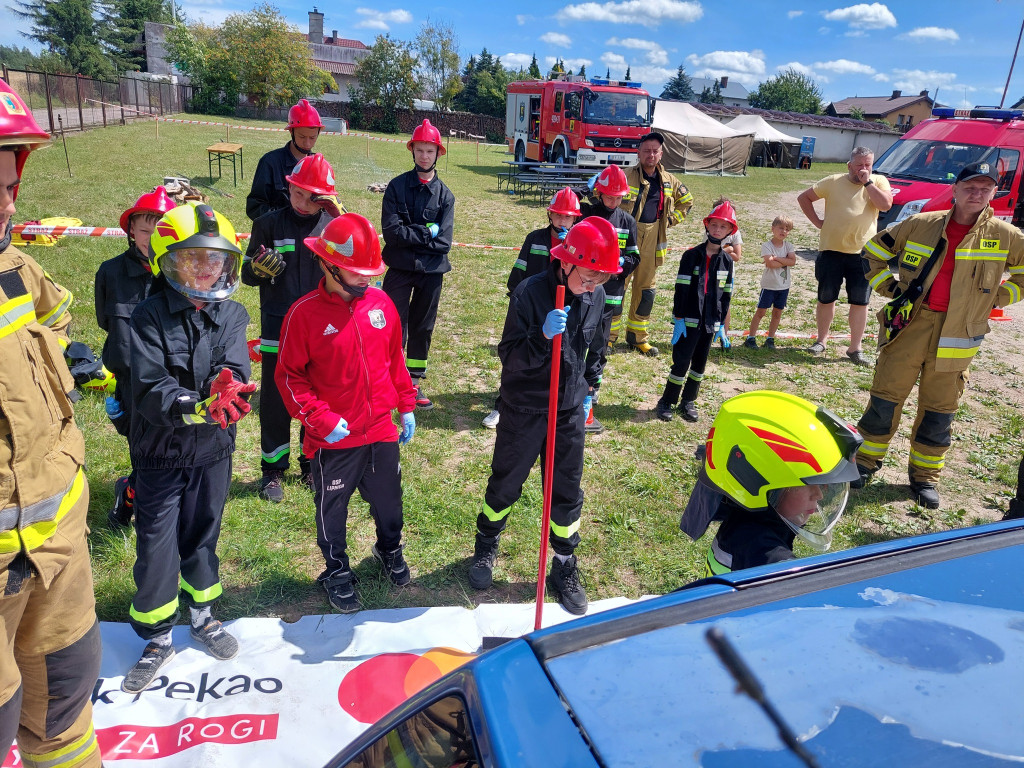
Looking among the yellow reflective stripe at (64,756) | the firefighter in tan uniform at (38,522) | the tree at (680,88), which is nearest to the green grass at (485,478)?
the yellow reflective stripe at (64,756)

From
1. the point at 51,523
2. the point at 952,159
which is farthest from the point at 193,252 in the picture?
the point at 952,159

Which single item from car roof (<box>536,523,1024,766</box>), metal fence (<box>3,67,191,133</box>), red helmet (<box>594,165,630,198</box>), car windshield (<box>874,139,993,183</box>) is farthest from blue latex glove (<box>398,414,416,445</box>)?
metal fence (<box>3,67,191,133</box>)

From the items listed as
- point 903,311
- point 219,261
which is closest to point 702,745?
point 219,261

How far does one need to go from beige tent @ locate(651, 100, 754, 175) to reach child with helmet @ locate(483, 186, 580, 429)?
80.0ft

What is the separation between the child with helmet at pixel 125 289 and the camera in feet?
11.3

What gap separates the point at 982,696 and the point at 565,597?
279cm

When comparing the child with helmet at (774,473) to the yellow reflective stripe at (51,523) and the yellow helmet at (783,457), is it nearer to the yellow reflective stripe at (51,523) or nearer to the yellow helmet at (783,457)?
the yellow helmet at (783,457)

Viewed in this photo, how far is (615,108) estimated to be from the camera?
21438 millimetres

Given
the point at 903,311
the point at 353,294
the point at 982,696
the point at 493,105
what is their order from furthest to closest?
the point at 493,105 → the point at 903,311 → the point at 353,294 → the point at 982,696

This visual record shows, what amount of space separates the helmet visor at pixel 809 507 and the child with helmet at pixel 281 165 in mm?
3782

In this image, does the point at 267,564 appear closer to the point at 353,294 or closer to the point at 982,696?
the point at 353,294

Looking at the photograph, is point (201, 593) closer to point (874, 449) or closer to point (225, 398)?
point (225, 398)

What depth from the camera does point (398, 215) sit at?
562 cm

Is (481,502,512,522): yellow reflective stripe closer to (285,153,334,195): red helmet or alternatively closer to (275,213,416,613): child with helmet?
(275,213,416,613): child with helmet
